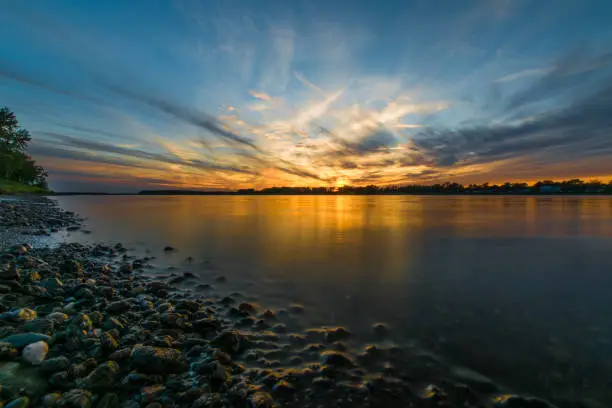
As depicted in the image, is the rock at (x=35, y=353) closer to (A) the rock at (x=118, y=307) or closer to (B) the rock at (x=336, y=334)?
(A) the rock at (x=118, y=307)

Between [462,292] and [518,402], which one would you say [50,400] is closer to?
[518,402]

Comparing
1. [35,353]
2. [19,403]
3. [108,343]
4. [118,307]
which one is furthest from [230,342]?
[118,307]

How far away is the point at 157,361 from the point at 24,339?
218cm

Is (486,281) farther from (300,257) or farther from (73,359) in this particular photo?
(73,359)

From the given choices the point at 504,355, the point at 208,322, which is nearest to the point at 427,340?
the point at 504,355

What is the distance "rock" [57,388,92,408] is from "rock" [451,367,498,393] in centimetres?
511

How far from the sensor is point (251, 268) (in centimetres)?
1061

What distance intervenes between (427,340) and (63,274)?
34.9 ft

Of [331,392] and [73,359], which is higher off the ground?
[73,359]

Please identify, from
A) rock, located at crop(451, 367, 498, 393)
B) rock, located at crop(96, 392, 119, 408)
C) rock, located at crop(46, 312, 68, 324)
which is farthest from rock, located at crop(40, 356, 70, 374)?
rock, located at crop(451, 367, 498, 393)

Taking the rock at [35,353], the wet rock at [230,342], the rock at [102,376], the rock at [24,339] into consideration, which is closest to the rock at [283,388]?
the wet rock at [230,342]

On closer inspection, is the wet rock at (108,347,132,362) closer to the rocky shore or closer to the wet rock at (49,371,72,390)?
the rocky shore

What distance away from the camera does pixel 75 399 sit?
3088 millimetres

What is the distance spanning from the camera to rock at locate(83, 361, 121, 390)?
11.2 feet
